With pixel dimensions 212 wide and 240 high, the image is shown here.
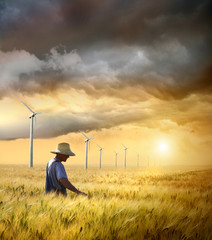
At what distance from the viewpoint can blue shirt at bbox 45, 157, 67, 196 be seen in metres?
7.62

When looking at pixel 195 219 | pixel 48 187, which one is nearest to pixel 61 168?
pixel 48 187

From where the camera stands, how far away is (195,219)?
609 centimetres

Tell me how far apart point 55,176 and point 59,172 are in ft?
1.44

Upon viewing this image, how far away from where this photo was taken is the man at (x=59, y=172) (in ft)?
24.8

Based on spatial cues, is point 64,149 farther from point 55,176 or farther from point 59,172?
point 55,176

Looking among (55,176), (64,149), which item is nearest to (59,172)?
(55,176)

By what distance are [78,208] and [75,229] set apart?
1.52m

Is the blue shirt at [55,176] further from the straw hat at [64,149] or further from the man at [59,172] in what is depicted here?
the straw hat at [64,149]

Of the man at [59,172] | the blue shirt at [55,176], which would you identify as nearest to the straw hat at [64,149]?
the man at [59,172]

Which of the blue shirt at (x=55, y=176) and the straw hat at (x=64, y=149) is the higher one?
the straw hat at (x=64, y=149)

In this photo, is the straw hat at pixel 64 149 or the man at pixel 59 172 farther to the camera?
the straw hat at pixel 64 149

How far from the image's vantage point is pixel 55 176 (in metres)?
7.95

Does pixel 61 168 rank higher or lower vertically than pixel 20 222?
higher

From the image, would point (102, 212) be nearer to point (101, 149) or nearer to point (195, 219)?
point (195, 219)
